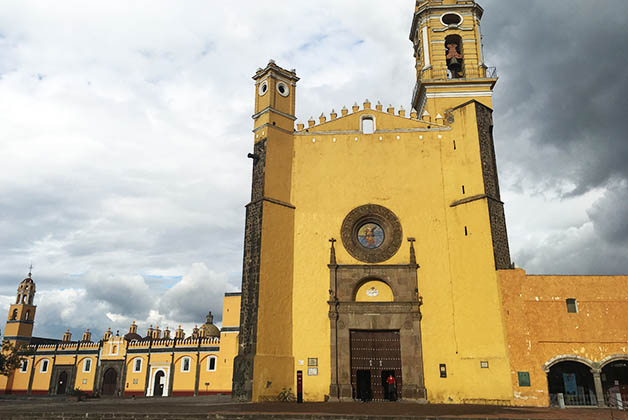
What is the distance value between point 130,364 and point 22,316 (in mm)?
16586

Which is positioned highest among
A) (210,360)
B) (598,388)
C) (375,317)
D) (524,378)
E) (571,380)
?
(375,317)

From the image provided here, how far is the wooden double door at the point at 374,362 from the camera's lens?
20.0m

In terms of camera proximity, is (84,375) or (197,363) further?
(84,375)

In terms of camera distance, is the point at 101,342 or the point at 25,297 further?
the point at 25,297

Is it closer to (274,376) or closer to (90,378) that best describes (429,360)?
(274,376)

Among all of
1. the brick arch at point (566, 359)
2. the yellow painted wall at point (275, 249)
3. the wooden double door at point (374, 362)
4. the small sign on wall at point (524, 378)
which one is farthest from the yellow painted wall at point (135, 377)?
the brick arch at point (566, 359)

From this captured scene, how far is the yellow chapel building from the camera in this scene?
18.8 m

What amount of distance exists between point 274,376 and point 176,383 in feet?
69.0

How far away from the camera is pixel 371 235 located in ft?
72.7

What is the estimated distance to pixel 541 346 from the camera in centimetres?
1855

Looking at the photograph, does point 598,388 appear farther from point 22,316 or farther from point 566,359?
point 22,316

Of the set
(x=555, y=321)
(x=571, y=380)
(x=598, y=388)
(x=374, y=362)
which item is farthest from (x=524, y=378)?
(x=374, y=362)

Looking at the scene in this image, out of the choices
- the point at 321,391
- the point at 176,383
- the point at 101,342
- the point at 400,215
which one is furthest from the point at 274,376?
the point at 101,342

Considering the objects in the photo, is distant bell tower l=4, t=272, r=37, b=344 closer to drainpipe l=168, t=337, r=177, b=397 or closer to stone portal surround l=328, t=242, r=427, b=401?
drainpipe l=168, t=337, r=177, b=397
